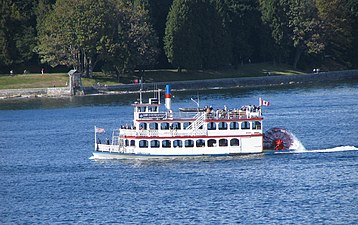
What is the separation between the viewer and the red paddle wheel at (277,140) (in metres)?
97.5

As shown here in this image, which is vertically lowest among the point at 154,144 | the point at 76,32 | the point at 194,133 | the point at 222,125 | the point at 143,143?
the point at 154,144

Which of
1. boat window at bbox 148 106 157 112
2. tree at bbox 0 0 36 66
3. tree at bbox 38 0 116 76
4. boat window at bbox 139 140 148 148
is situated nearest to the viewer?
boat window at bbox 139 140 148 148

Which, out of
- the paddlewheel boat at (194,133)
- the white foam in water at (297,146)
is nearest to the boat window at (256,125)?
the paddlewheel boat at (194,133)

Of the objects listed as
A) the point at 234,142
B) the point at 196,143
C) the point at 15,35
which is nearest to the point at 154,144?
the point at 196,143

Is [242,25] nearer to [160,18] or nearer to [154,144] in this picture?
[160,18]

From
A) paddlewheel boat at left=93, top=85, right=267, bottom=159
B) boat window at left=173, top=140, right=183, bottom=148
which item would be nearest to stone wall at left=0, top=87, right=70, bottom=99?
paddlewheel boat at left=93, top=85, right=267, bottom=159

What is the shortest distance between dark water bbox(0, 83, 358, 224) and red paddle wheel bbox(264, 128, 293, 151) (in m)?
2.22

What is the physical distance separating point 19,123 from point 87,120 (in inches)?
314

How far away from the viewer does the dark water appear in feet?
239

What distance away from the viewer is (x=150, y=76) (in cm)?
18225

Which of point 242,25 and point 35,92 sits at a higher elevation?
point 242,25

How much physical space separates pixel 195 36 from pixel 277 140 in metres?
88.0

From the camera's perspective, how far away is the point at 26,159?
99625 millimetres

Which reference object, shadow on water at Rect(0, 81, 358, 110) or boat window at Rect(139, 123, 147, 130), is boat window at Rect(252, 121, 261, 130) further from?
shadow on water at Rect(0, 81, 358, 110)
